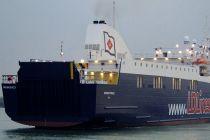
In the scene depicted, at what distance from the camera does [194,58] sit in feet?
166

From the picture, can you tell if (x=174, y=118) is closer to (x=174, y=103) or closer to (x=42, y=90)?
(x=174, y=103)

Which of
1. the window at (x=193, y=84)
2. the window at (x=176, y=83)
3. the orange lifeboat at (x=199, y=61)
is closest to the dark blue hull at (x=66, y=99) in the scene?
the window at (x=176, y=83)

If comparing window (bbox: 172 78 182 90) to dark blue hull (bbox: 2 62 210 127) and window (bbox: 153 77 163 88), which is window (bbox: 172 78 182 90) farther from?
dark blue hull (bbox: 2 62 210 127)

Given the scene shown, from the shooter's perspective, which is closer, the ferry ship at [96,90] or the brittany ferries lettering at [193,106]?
the ferry ship at [96,90]

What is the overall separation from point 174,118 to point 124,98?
775 cm

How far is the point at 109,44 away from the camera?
129 feet

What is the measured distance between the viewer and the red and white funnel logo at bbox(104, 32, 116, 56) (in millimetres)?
39094

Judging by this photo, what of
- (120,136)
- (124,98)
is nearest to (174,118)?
(124,98)

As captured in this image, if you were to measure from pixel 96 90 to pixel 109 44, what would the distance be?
17.0 feet

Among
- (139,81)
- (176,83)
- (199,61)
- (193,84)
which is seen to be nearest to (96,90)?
(139,81)

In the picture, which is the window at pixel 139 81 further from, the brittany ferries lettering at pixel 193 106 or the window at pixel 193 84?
the window at pixel 193 84

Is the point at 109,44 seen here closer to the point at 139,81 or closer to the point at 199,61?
the point at 139,81

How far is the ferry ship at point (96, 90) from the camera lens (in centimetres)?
3519

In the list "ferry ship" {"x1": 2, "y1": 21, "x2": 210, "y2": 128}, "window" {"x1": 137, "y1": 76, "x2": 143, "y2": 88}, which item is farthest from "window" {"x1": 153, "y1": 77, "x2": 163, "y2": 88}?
"window" {"x1": 137, "y1": 76, "x2": 143, "y2": 88}
